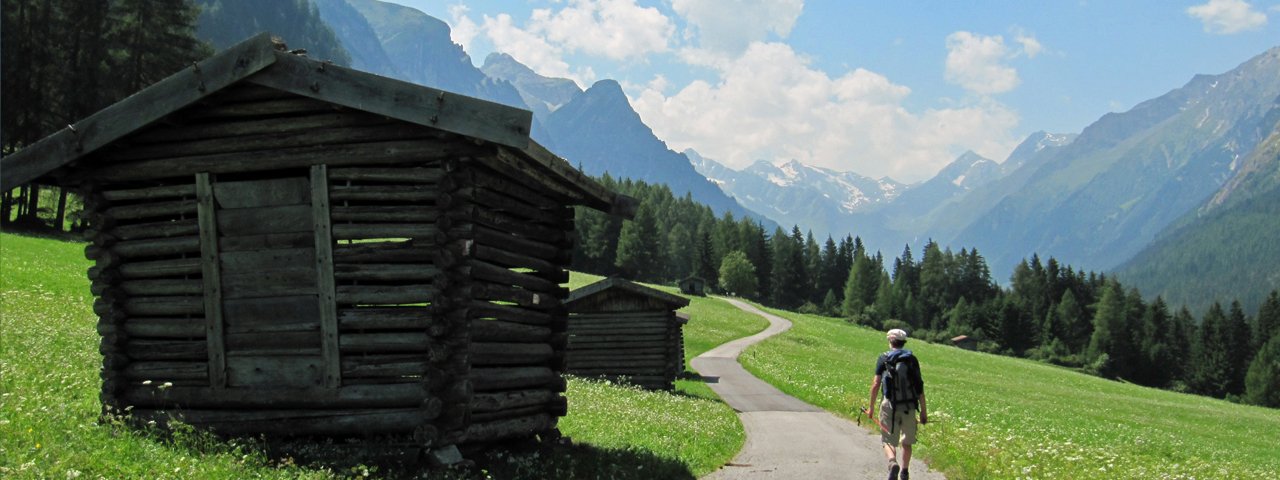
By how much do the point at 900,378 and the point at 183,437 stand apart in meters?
9.73

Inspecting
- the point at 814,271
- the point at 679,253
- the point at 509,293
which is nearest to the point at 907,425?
the point at 509,293

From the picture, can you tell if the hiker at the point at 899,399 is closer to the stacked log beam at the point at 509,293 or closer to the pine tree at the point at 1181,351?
the stacked log beam at the point at 509,293

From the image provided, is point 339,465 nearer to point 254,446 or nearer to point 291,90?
point 254,446

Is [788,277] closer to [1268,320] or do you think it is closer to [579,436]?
[1268,320]

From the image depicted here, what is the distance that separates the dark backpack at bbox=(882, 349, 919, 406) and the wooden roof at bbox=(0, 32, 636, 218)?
5.88m

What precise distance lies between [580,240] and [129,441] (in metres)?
122

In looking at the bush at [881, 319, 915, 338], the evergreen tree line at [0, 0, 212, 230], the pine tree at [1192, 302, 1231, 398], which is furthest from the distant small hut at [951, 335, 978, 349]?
the evergreen tree line at [0, 0, 212, 230]

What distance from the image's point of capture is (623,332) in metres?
33.2

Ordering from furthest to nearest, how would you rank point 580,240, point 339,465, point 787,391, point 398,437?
point 580,240, point 787,391, point 398,437, point 339,465

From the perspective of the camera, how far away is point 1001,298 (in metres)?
137

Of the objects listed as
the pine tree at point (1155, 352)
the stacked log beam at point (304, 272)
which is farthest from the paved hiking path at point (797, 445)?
the pine tree at point (1155, 352)

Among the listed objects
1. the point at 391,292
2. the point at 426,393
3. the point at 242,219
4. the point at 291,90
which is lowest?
the point at 426,393

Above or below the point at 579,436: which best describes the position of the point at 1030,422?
below

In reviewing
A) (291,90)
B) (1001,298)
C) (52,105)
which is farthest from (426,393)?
(1001,298)
